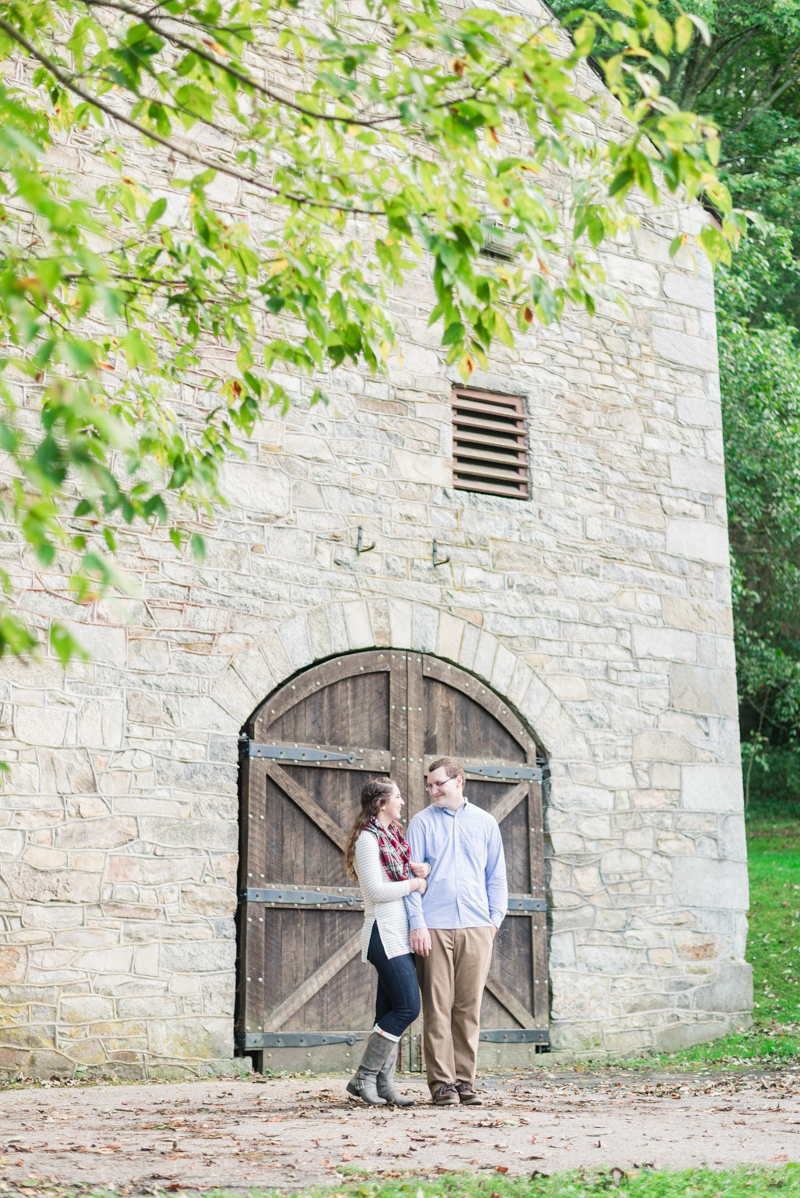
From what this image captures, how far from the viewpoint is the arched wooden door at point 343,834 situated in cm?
727

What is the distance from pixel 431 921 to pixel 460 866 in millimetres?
287

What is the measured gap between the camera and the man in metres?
5.80

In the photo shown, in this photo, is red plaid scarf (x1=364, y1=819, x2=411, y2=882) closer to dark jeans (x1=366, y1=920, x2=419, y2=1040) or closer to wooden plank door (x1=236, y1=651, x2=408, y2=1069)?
dark jeans (x1=366, y1=920, x2=419, y2=1040)

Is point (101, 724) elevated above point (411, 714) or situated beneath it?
situated beneath

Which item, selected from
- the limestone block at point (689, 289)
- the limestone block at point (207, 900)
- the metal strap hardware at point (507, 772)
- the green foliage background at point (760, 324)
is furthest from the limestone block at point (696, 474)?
the limestone block at point (207, 900)

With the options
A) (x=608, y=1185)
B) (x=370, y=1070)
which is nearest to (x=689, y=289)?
(x=370, y=1070)

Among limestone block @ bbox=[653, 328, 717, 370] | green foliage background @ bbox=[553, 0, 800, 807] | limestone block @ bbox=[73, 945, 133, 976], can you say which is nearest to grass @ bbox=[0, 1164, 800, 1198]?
limestone block @ bbox=[73, 945, 133, 976]

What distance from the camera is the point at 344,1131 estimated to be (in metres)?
4.93

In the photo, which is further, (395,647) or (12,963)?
(395,647)

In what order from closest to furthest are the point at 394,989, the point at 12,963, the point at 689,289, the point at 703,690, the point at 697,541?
the point at 394,989 → the point at 12,963 → the point at 703,690 → the point at 697,541 → the point at 689,289

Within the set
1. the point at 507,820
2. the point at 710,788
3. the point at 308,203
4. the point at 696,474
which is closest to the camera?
the point at 308,203

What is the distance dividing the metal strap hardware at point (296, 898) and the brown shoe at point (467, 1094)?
1.81 meters

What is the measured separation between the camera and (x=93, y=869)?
6.79 meters

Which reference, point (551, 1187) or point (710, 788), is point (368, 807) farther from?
point (710, 788)
